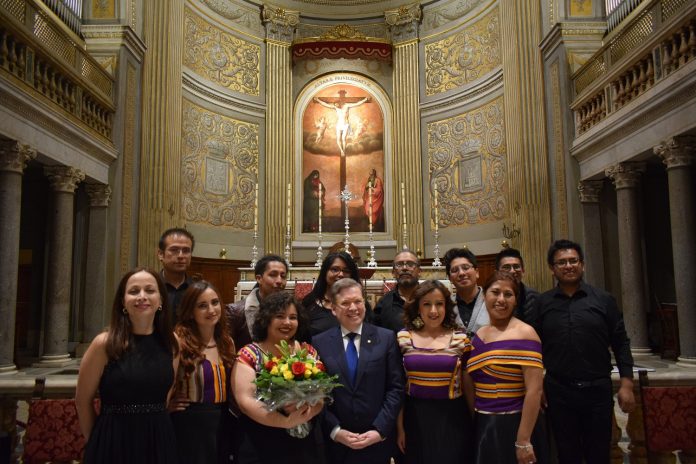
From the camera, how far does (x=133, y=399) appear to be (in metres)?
2.26

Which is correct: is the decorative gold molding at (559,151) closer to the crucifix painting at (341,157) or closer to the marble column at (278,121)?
the crucifix painting at (341,157)

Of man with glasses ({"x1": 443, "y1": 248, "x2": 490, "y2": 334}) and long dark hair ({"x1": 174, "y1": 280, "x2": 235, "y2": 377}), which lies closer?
long dark hair ({"x1": 174, "y1": 280, "x2": 235, "y2": 377})

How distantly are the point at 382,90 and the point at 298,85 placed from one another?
218cm

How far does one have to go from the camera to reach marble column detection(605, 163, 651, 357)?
7492 mm

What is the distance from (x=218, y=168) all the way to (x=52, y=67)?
18.5 ft

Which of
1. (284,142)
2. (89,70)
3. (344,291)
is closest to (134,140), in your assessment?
(89,70)

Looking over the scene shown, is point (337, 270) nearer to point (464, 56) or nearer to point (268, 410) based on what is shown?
point (268, 410)

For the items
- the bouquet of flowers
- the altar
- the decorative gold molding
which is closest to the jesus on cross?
the altar

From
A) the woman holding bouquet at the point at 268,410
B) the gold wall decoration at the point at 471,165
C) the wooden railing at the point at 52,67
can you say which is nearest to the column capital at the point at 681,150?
the gold wall decoration at the point at 471,165

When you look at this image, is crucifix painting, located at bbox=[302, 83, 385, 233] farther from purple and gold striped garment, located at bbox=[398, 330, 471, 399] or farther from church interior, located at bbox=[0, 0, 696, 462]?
purple and gold striped garment, located at bbox=[398, 330, 471, 399]

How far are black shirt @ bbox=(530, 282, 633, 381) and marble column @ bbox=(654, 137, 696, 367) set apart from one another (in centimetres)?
411

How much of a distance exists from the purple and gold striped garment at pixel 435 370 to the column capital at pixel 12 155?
571 centimetres

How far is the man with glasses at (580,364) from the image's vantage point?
9.49 ft

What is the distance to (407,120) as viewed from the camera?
525 inches
